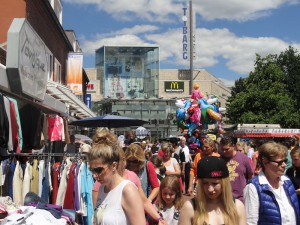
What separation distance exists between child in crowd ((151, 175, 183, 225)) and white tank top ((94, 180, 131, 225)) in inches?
73.2

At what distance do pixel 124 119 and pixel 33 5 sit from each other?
8964mm

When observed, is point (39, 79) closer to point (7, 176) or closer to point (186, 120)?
point (7, 176)

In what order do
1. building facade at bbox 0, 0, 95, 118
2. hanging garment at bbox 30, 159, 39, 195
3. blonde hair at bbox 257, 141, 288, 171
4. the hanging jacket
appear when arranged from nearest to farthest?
the hanging jacket < blonde hair at bbox 257, 141, 288, 171 < hanging garment at bbox 30, 159, 39, 195 < building facade at bbox 0, 0, 95, 118

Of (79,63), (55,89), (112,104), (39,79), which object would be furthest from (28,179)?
(112,104)

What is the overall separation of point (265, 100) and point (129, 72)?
52.6m

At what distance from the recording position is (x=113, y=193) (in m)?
3.51

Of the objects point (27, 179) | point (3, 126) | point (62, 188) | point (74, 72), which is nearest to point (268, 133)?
point (74, 72)

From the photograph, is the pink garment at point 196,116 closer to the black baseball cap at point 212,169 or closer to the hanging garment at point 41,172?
the hanging garment at point 41,172

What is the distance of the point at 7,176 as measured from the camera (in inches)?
264

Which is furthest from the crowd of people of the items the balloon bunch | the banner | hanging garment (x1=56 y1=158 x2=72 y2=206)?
the banner

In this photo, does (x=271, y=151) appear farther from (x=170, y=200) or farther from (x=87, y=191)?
(x=87, y=191)

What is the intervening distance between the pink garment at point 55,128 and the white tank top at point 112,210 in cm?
678

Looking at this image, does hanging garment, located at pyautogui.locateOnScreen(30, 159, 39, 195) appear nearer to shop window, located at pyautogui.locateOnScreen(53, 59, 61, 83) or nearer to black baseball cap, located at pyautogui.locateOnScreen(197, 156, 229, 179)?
black baseball cap, located at pyautogui.locateOnScreen(197, 156, 229, 179)

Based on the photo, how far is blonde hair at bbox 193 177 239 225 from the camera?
3205 millimetres
